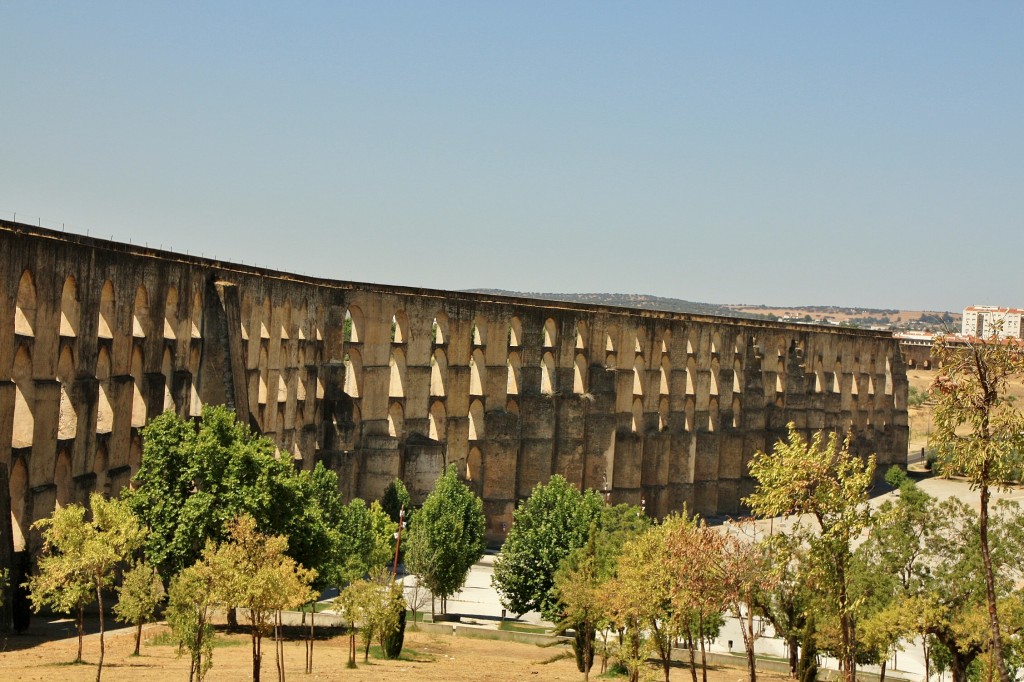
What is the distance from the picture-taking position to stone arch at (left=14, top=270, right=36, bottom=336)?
121 ft

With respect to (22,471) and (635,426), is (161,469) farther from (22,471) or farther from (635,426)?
(635,426)

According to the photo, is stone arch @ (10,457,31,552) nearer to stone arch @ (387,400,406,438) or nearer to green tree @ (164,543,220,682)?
green tree @ (164,543,220,682)

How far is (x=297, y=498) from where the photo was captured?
40.3 meters

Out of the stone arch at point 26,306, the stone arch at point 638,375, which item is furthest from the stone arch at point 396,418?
the stone arch at point 26,306

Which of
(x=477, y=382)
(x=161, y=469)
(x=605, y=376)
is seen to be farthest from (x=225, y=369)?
(x=605, y=376)

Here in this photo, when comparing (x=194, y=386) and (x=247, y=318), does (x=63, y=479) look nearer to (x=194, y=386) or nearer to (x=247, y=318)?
(x=194, y=386)

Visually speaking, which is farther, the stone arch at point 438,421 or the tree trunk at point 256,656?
the stone arch at point 438,421

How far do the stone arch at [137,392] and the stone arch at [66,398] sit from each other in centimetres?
410

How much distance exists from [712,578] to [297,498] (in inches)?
534

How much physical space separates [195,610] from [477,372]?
1558 inches

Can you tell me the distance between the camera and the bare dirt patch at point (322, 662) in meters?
31.2

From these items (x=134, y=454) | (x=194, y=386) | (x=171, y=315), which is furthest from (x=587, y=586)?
(x=171, y=315)

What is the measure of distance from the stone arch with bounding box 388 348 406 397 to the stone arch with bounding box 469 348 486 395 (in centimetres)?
461

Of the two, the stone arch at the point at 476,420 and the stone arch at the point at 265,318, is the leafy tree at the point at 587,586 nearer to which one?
the stone arch at the point at 265,318
